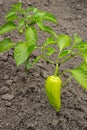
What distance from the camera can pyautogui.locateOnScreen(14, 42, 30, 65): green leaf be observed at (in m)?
1.71

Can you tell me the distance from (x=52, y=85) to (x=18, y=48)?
30 cm

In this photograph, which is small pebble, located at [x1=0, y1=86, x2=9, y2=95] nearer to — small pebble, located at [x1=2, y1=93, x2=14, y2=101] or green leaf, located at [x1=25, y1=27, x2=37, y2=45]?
small pebble, located at [x1=2, y1=93, x2=14, y2=101]

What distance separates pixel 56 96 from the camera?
5.53 feet

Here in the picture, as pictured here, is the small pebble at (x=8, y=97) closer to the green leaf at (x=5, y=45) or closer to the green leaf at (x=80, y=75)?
the green leaf at (x=5, y=45)

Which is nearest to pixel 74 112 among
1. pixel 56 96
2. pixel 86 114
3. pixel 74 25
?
pixel 86 114

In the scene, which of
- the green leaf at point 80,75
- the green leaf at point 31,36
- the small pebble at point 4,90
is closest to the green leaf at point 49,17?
the green leaf at point 31,36

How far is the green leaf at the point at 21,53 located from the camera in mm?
1709

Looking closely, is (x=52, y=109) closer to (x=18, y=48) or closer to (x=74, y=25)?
(x=18, y=48)

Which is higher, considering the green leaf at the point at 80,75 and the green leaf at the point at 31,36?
the green leaf at the point at 31,36

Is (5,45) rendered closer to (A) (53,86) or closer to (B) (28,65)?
(B) (28,65)

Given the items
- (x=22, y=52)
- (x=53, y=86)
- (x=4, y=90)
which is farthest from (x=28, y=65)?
(x=53, y=86)

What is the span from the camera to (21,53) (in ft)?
5.70

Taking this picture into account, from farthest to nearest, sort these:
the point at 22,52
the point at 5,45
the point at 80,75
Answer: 1. the point at 5,45
2. the point at 22,52
3. the point at 80,75

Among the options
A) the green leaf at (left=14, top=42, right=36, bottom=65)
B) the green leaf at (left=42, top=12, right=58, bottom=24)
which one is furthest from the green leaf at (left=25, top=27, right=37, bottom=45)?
the green leaf at (left=42, top=12, right=58, bottom=24)
